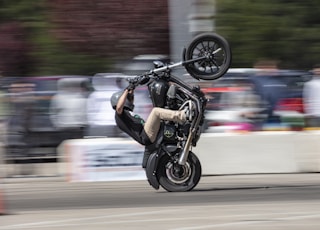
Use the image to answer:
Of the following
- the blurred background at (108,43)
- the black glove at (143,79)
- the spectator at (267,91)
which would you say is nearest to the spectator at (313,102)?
the spectator at (267,91)

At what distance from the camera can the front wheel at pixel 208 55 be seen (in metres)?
12.5

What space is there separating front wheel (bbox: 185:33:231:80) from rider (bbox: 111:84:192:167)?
971 millimetres

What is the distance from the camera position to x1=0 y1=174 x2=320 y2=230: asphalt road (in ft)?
29.2

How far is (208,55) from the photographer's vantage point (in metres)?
12.6

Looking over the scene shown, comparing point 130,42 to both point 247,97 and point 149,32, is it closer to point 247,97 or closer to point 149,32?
point 149,32

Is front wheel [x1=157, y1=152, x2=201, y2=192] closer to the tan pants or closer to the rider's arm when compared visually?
the tan pants

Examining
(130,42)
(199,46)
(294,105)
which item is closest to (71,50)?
(130,42)

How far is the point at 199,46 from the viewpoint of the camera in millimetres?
12641

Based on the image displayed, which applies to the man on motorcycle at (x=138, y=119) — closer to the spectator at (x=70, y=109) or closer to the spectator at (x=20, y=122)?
the spectator at (x=70, y=109)

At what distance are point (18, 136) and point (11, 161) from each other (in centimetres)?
52

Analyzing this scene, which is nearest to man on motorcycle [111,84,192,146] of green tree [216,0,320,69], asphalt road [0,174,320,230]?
asphalt road [0,174,320,230]

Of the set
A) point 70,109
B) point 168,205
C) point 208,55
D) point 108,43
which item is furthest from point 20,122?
point 108,43

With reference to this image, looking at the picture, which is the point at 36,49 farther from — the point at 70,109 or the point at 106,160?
the point at 106,160

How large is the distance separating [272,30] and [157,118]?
51.7 ft
